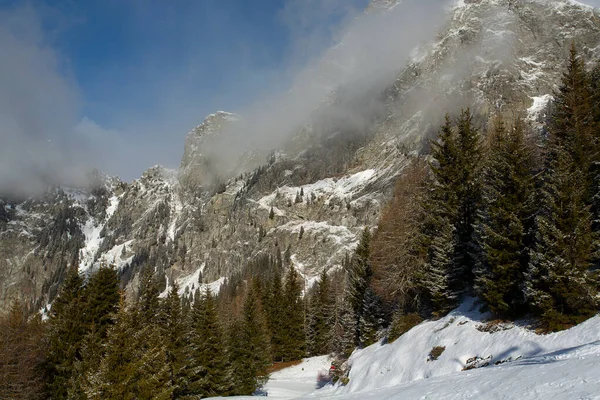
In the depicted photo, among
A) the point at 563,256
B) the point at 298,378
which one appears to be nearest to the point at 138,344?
the point at 563,256

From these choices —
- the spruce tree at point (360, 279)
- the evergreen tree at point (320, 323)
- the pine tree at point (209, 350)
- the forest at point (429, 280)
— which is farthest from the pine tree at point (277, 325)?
the pine tree at point (209, 350)

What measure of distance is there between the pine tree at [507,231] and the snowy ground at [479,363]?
4.74 feet

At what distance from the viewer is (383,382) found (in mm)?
22828

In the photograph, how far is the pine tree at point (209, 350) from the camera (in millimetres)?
34062

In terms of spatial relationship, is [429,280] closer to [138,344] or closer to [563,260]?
[563,260]

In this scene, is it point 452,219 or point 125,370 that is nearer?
point 125,370

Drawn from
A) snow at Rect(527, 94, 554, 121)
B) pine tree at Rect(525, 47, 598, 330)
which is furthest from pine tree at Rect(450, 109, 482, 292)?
snow at Rect(527, 94, 554, 121)

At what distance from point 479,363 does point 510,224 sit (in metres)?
6.44

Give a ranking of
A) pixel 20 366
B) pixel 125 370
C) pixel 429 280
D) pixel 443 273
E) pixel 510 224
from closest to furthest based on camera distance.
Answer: pixel 125 370 < pixel 510 224 < pixel 443 273 < pixel 429 280 < pixel 20 366

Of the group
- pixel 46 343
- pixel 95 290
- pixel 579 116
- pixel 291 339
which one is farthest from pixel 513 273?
pixel 291 339

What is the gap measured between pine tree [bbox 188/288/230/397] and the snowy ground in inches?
422

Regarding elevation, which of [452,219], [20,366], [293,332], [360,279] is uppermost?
[452,219]

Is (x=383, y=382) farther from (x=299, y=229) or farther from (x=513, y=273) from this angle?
(x=299, y=229)

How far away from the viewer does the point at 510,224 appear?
64.0 ft
